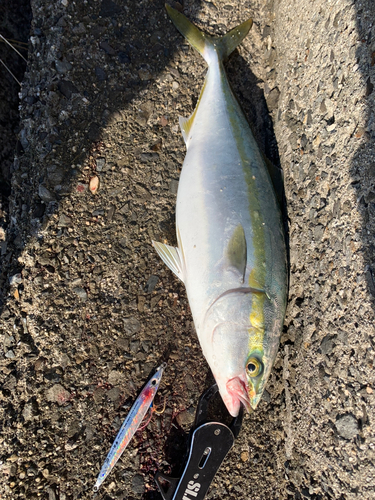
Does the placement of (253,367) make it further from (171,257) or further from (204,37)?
(204,37)

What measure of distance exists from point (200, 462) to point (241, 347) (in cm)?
75

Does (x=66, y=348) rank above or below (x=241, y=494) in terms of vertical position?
above

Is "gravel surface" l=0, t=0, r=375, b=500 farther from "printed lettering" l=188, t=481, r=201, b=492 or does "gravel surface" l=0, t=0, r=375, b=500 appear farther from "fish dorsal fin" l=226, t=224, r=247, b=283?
"fish dorsal fin" l=226, t=224, r=247, b=283

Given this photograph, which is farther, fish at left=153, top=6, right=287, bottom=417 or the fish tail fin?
the fish tail fin

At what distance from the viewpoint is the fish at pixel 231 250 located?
170 cm

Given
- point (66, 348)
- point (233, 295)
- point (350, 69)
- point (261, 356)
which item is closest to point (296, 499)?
point (261, 356)

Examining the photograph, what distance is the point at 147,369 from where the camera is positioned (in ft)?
6.67

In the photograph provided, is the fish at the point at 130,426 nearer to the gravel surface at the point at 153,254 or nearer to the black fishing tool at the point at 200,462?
the gravel surface at the point at 153,254

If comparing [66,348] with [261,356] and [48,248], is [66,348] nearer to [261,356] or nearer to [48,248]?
[48,248]

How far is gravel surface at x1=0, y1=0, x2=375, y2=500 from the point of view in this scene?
165 cm

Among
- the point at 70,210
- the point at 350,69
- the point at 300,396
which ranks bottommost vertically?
the point at 300,396

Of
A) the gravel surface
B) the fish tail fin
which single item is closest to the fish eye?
the gravel surface

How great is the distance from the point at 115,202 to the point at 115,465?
167 centimetres

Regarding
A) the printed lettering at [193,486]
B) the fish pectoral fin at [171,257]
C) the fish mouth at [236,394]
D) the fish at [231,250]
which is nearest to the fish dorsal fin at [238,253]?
the fish at [231,250]
